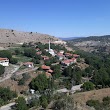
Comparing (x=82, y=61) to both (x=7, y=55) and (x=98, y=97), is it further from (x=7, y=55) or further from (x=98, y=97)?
(x=98, y=97)

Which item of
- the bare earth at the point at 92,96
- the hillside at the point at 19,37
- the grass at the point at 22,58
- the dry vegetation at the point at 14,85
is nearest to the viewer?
the bare earth at the point at 92,96

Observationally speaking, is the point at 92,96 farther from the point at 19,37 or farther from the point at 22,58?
the point at 19,37

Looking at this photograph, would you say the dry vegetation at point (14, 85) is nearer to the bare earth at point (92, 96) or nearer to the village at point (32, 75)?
the village at point (32, 75)

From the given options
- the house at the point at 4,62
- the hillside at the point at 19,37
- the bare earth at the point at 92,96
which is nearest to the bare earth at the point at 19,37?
the hillside at the point at 19,37

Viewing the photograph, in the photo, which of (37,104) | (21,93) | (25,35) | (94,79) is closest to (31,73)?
(21,93)

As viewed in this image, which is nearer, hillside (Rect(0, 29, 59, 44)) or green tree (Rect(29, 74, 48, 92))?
green tree (Rect(29, 74, 48, 92))

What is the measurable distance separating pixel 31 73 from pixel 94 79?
15.0 meters

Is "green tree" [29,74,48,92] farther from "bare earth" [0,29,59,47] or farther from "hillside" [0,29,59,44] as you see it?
"hillside" [0,29,59,44]

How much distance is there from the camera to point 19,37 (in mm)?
134750

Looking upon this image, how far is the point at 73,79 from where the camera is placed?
6172 cm

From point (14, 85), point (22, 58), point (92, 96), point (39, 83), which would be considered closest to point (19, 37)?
point (22, 58)

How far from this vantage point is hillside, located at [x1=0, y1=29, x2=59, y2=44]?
126m

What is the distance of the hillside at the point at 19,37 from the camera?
414 feet

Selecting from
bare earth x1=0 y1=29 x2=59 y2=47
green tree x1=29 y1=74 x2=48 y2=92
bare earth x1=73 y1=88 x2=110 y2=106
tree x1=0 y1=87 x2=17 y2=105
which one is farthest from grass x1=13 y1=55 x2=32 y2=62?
bare earth x1=0 y1=29 x2=59 y2=47
